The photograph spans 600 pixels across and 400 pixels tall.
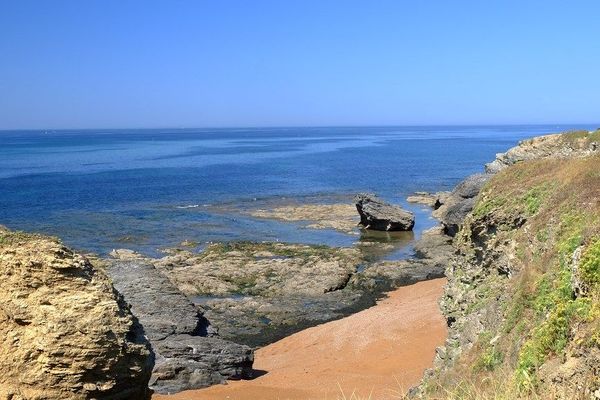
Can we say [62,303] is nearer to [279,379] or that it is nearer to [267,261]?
[279,379]

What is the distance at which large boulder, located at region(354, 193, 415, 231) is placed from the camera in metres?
47.6

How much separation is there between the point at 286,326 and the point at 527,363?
17.2m

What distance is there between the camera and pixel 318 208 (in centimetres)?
5941

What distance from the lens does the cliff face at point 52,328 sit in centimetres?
1005

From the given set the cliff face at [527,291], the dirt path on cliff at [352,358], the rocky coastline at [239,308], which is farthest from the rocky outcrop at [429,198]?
the cliff face at [527,291]

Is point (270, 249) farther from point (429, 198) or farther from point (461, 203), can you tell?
point (429, 198)

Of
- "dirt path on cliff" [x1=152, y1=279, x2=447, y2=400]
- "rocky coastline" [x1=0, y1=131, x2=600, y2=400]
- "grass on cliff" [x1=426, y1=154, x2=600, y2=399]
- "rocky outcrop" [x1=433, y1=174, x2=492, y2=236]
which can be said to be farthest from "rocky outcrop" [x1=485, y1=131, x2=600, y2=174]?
"grass on cliff" [x1=426, y1=154, x2=600, y2=399]

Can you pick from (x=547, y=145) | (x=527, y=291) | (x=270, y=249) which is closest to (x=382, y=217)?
(x=270, y=249)

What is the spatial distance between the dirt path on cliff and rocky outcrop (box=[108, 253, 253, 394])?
1.66ft

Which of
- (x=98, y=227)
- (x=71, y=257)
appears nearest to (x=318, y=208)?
(x=98, y=227)

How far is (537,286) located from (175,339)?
1163cm

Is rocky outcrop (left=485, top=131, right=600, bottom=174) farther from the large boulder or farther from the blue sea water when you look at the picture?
the blue sea water

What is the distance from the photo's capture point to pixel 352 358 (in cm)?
2223

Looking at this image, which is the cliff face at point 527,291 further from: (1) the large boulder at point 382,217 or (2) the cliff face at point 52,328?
(1) the large boulder at point 382,217
